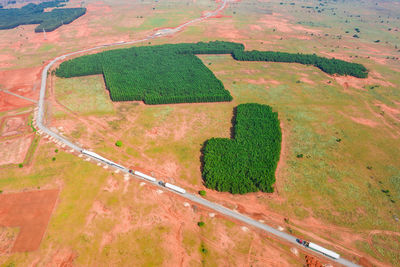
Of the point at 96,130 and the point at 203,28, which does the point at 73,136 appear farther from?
the point at 203,28

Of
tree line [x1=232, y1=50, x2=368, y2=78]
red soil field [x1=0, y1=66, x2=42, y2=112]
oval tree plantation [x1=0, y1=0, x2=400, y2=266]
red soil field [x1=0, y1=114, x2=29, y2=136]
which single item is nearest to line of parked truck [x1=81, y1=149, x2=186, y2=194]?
oval tree plantation [x1=0, y1=0, x2=400, y2=266]

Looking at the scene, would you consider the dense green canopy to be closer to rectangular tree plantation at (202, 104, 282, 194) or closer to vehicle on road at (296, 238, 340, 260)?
rectangular tree plantation at (202, 104, 282, 194)

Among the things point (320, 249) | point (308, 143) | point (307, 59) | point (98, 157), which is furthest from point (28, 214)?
point (307, 59)

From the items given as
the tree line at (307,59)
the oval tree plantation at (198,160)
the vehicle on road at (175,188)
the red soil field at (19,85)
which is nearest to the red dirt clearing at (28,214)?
the oval tree plantation at (198,160)

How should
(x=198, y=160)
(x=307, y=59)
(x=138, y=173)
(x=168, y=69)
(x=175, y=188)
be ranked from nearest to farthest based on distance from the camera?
1. (x=175, y=188)
2. (x=138, y=173)
3. (x=198, y=160)
4. (x=168, y=69)
5. (x=307, y=59)

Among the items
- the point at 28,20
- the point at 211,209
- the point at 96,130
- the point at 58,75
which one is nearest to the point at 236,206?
the point at 211,209

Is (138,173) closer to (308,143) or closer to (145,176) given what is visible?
(145,176)
